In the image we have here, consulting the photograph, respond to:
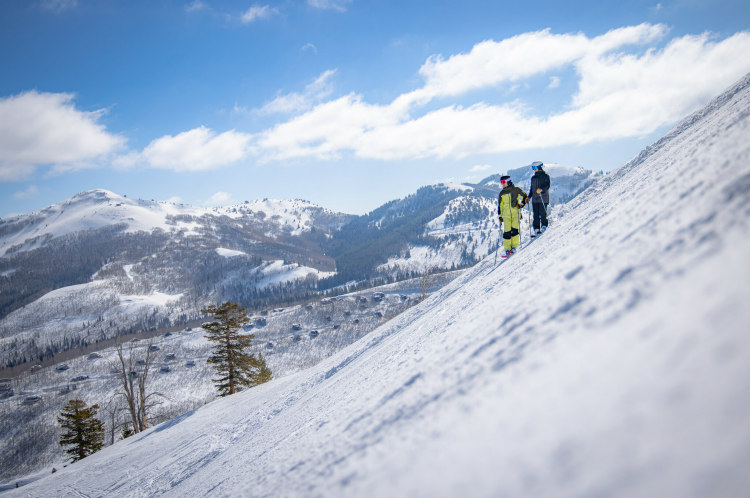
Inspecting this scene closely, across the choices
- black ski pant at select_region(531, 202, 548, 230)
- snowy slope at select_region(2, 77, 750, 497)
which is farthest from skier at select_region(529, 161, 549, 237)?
snowy slope at select_region(2, 77, 750, 497)

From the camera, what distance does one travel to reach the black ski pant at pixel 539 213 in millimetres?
10185

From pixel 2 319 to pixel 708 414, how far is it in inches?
10862

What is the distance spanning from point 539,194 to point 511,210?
3.42 ft

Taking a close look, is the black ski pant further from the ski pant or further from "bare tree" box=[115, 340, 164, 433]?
"bare tree" box=[115, 340, 164, 433]

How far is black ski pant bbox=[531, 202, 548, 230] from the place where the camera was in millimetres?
10185

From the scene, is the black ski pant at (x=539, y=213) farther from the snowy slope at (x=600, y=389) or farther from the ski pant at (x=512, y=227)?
the snowy slope at (x=600, y=389)

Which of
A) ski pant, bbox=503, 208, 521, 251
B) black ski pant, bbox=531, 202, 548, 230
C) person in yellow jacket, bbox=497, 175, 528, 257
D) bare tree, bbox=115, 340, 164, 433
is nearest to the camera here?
person in yellow jacket, bbox=497, 175, 528, 257

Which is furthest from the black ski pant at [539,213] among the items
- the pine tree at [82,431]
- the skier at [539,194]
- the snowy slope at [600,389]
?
the pine tree at [82,431]

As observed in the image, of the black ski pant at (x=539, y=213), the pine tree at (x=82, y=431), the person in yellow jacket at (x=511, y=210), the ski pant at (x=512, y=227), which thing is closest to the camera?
the person in yellow jacket at (x=511, y=210)

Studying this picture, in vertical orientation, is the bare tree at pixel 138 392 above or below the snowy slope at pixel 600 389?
below

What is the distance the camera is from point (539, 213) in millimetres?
10414

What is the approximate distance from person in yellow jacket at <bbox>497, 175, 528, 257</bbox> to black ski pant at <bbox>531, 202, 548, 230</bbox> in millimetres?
593

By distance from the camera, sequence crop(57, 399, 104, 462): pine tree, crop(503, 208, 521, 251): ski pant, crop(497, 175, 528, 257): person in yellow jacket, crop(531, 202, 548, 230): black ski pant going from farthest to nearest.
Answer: crop(57, 399, 104, 462): pine tree < crop(531, 202, 548, 230): black ski pant < crop(503, 208, 521, 251): ski pant < crop(497, 175, 528, 257): person in yellow jacket

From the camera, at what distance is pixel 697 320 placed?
1.67 meters
